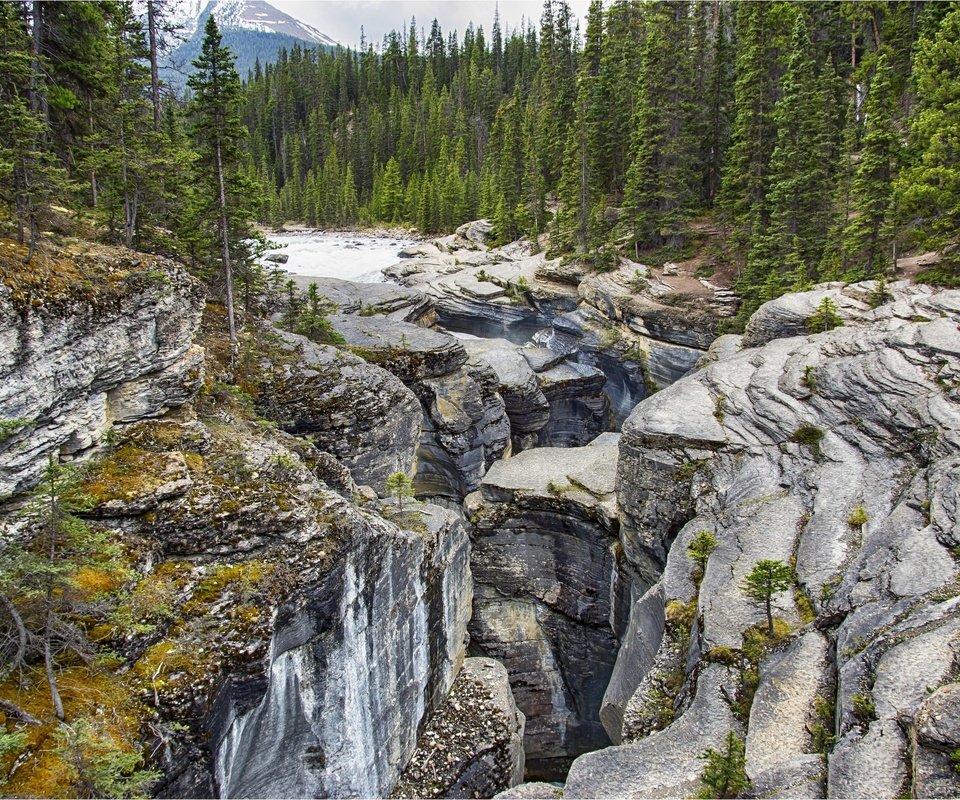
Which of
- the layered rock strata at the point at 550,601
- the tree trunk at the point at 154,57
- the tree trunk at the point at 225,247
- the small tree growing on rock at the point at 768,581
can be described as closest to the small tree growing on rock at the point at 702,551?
the small tree growing on rock at the point at 768,581

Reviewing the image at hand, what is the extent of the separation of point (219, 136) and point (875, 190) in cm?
2542

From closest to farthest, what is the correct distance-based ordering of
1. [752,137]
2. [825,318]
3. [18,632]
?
[18,632] → [825,318] → [752,137]

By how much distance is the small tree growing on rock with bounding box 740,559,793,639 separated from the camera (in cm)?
1273

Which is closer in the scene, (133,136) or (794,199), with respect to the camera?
(133,136)

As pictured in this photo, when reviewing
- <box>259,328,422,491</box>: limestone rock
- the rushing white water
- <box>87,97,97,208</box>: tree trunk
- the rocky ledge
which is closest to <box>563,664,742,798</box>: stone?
the rocky ledge

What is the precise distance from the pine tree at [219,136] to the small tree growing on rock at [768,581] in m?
16.8

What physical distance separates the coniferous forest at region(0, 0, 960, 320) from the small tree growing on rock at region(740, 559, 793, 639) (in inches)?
642

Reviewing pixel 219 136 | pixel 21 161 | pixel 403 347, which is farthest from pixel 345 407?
pixel 21 161

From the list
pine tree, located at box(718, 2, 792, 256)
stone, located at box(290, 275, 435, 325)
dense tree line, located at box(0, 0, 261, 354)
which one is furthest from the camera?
pine tree, located at box(718, 2, 792, 256)

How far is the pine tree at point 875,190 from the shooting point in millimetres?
25266

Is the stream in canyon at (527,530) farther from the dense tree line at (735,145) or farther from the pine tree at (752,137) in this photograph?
the pine tree at (752,137)

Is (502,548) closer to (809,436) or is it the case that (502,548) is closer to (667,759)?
(809,436)

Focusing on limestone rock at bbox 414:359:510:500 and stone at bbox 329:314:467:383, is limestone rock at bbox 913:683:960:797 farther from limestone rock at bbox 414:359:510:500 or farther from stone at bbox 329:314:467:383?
stone at bbox 329:314:467:383

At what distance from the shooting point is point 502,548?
2638 centimetres
